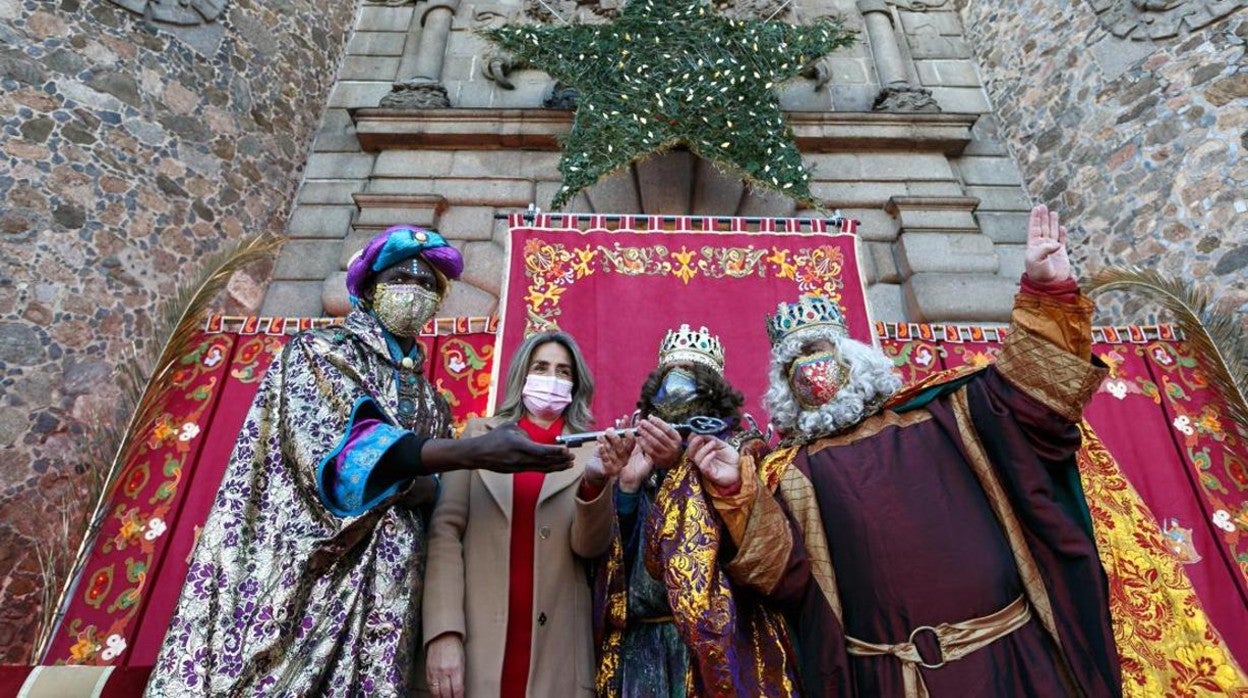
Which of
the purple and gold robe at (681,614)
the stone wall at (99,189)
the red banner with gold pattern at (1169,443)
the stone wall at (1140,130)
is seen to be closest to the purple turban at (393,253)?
the purple and gold robe at (681,614)

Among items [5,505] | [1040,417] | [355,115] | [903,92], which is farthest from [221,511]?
[903,92]

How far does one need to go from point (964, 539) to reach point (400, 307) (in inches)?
68.5

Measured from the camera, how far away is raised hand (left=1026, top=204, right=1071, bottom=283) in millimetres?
1820

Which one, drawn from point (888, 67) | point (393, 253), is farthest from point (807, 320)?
point (888, 67)

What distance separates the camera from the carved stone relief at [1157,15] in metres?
4.55

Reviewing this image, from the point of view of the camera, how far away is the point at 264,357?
154 inches

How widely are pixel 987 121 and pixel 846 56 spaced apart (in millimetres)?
1274

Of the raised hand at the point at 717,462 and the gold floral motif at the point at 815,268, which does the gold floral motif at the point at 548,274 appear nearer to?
the gold floral motif at the point at 815,268

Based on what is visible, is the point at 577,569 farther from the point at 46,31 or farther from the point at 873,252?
the point at 46,31

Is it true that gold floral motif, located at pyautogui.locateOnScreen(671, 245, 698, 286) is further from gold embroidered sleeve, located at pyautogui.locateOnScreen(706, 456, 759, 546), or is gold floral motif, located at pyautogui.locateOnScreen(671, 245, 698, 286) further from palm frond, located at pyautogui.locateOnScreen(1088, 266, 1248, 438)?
gold embroidered sleeve, located at pyautogui.locateOnScreen(706, 456, 759, 546)

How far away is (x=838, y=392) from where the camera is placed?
2.15 meters

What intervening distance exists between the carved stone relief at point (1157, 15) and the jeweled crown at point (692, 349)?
445cm

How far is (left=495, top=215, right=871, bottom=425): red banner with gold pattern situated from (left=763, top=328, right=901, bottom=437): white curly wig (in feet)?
4.63

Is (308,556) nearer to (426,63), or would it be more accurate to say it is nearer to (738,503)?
(738,503)
